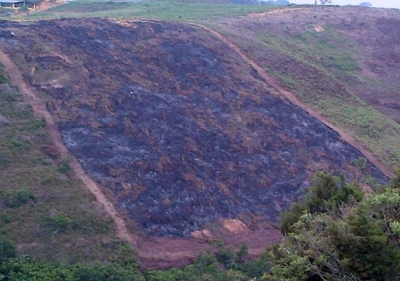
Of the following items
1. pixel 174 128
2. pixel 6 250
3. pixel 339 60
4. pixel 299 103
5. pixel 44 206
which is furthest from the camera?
pixel 339 60

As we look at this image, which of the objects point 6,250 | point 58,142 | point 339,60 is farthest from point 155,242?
point 339,60

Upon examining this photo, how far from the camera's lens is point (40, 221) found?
1372 centimetres

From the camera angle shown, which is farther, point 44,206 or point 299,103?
point 299,103

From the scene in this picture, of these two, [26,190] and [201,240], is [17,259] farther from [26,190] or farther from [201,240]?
[201,240]

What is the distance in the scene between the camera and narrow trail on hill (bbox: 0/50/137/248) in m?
14.5

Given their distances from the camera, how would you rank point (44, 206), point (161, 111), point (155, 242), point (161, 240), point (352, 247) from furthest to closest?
point (161, 111)
point (161, 240)
point (155, 242)
point (44, 206)
point (352, 247)

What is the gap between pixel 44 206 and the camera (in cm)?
1420

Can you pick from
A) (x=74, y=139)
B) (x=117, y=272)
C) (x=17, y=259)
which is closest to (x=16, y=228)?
(x=17, y=259)

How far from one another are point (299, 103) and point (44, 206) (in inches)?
450

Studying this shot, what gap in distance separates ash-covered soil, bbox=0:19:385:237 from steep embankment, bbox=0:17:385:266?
4 centimetres

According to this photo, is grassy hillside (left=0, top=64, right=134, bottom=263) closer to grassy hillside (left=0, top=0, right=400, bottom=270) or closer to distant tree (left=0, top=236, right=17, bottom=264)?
grassy hillside (left=0, top=0, right=400, bottom=270)

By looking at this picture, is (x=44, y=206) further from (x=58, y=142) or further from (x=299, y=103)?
(x=299, y=103)

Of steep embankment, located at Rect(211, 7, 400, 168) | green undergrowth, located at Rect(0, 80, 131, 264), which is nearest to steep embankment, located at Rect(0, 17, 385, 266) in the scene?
green undergrowth, located at Rect(0, 80, 131, 264)

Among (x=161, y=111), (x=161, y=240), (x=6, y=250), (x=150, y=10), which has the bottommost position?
(x=161, y=240)
